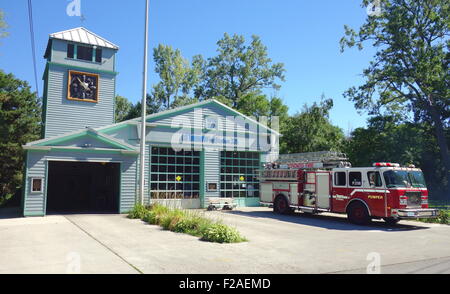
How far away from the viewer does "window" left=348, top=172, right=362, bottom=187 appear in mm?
14695

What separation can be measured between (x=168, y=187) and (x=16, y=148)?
15004 mm

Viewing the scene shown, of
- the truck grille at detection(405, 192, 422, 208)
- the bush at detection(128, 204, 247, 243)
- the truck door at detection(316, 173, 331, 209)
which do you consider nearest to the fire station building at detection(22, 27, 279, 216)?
the bush at detection(128, 204, 247, 243)

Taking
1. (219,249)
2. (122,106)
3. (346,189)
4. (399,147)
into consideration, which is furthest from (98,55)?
(122,106)

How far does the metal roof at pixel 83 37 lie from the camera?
74.3 ft

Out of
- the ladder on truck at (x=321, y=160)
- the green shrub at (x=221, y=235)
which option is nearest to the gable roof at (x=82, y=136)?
the ladder on truck at (x=321, y=160)

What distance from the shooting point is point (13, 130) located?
89.2ft

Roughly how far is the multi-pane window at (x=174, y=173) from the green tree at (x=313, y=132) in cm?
1331

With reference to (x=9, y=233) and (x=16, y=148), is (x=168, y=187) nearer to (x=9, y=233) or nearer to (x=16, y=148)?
(x=9, y=233)

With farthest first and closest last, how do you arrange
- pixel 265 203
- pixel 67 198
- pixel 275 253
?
1. pixel 67 198
2. pixel 265 203
3. pixel 275 253

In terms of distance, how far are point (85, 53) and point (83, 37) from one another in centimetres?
125

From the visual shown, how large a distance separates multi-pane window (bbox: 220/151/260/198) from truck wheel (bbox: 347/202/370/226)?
885cm
